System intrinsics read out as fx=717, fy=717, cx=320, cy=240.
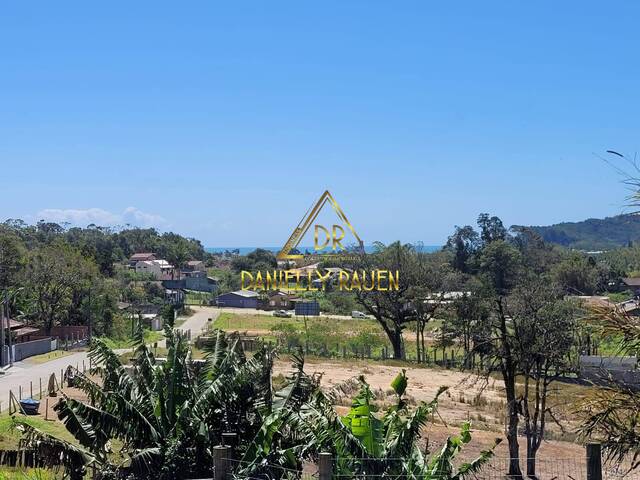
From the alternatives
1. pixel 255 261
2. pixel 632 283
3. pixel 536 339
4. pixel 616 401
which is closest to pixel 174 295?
pixel 255 261

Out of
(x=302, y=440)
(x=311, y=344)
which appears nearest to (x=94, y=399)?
(x=302, y=440)

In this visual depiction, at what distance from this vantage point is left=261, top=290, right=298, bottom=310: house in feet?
309

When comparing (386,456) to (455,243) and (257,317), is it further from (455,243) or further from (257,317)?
(455,243)

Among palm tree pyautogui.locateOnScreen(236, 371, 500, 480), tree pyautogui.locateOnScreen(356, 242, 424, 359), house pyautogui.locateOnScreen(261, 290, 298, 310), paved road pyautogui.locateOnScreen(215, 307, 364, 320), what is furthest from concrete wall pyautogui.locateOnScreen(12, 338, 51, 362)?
house pyautogui.locateOnScreen(261, 290, 298, 310)

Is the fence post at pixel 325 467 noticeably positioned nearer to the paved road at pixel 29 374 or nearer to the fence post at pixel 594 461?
the fence post at pixel 594 461

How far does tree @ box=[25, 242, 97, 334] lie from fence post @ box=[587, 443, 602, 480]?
4931cm

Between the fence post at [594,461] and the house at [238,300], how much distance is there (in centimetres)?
8840

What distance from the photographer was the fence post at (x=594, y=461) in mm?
8172

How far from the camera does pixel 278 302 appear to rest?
9550cm

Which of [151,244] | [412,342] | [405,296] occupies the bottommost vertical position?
[412,342]

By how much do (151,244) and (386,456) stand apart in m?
144

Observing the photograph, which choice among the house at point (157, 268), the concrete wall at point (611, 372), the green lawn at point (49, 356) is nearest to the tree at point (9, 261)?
the green lawn at point (49, 356)

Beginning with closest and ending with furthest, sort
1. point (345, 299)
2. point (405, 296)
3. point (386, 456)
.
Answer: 1. point (386, 456)
2. point (405, 296)
3. point (345, 299)

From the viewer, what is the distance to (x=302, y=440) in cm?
1155
